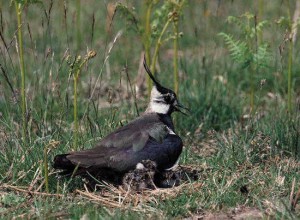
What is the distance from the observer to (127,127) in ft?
21.3

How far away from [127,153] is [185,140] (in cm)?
137

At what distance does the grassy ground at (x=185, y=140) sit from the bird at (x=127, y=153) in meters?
Answer: 0.14

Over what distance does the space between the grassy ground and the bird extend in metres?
0.14

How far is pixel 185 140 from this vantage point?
7.52m

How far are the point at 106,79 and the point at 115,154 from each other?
321 cm

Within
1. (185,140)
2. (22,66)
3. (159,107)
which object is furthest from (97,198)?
(185,140)

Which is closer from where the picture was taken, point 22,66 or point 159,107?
point 22,66

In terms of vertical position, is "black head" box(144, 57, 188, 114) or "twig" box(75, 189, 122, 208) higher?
"black head" box(144, 57, 188, 114)

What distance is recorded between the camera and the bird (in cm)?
609

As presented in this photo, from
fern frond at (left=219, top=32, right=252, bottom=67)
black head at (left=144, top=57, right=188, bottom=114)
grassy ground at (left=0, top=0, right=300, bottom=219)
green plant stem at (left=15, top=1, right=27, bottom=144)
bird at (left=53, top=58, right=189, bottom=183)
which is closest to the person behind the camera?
grassy ground at (left=0, top=0, right=300, bottom=219)

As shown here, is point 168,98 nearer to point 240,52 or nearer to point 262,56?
point 240,52

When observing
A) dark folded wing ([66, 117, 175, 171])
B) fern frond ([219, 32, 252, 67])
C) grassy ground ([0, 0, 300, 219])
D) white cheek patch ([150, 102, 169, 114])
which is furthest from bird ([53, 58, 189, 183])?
fern frond ([219, 32, 252, 67])

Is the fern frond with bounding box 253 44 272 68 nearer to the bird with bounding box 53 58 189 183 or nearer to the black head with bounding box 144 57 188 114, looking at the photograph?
the black head with bounding box 144 57 188 114

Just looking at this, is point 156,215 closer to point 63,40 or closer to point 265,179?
point 265,179
